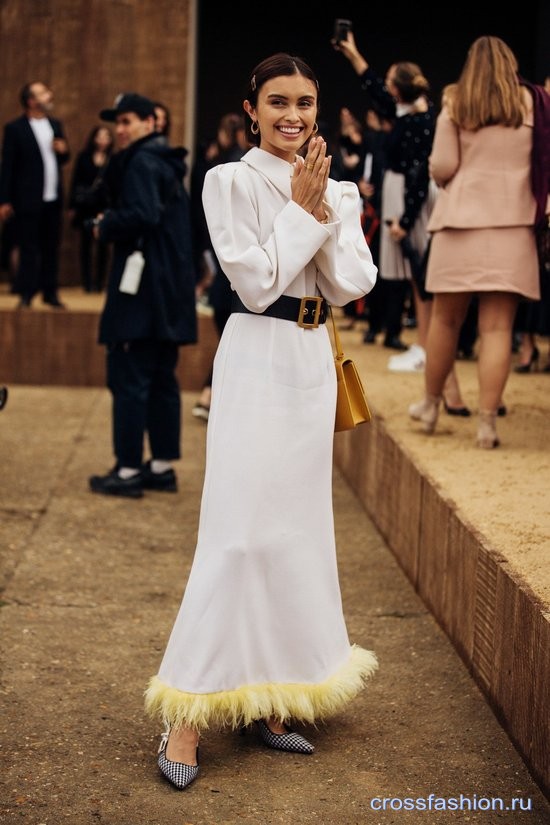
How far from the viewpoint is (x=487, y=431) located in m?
6.14

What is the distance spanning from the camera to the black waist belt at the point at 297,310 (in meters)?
3.66

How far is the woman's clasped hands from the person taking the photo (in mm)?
3523

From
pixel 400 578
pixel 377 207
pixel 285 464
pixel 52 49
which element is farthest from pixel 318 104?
pixel 52 49

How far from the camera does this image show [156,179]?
6.83m

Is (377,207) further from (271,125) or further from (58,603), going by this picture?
(271,125)

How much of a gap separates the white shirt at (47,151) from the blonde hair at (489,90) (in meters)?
6.32

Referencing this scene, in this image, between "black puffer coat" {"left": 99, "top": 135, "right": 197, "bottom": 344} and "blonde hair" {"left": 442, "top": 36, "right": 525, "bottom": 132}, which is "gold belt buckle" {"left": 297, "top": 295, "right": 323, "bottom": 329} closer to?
"blonde hair" {"left": 442, "top": 36, "right": 525, "bottom": 132}

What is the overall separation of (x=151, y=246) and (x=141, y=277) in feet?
0.56

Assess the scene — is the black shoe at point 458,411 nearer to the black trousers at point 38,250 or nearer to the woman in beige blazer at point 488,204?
the woman in beige blazer at point 488,204

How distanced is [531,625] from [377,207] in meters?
7.28

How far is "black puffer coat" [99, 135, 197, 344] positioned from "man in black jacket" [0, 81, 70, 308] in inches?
183

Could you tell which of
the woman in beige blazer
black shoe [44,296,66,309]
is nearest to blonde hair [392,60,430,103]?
the woman in beige blazer

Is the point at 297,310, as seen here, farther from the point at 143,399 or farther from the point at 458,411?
the point at 458,411

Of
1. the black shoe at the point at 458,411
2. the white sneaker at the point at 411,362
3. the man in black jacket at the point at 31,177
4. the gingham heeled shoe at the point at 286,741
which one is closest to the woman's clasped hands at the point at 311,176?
the gingham heeled shoe at the point at 286,741
